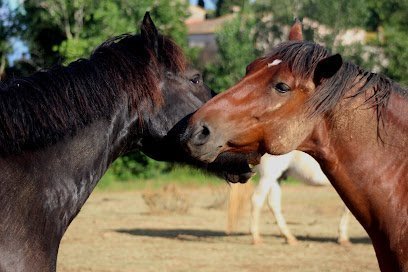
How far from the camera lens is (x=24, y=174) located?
405 cm

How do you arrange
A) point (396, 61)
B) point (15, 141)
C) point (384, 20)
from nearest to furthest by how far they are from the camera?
point (15, 141) < point (396, 61) < point (384, 20)

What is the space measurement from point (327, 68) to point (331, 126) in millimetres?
334

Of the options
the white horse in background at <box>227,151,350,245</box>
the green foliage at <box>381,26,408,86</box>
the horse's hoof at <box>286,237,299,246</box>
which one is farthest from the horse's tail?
the green foliage at <box>381,26,408,86</box>

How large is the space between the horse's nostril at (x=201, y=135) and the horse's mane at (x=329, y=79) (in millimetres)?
571

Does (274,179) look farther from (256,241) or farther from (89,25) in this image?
(89,25)

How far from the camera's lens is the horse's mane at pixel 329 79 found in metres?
4.12

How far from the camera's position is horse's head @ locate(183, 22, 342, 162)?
13.6 feet

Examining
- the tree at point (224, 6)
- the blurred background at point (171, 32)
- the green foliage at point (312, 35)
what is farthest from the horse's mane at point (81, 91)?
the tree at point (224, 6)

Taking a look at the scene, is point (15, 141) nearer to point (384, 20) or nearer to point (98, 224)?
point (98, 224)

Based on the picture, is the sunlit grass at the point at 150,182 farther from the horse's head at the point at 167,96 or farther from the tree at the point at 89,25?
the horse's head at the point at 167,96

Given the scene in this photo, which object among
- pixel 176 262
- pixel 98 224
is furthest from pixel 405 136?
pixel 98 224

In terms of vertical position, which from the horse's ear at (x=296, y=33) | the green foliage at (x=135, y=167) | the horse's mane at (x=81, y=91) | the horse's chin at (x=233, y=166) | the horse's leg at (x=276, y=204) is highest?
the horse's ear at (x=296, y=33)

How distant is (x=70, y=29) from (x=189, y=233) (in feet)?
51.2

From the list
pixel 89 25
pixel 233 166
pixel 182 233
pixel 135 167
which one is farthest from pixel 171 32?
pixel 233 166
